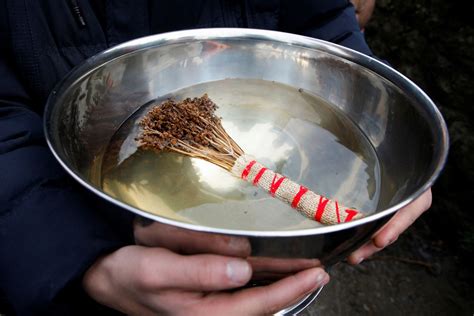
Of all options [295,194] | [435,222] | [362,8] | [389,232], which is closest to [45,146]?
[295,194]

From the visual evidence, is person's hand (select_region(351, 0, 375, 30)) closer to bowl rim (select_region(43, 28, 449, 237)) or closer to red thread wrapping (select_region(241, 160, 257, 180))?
bowl rim (select_region(43, 28, 449, 237))

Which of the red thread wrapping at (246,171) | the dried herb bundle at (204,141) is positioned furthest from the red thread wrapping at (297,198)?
the red thread wrapping at (246,171)

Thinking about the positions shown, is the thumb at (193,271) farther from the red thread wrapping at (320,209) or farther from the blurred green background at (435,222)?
the blurred green background at (435,222)

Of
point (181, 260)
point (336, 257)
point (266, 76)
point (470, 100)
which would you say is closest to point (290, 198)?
point (336, 257)

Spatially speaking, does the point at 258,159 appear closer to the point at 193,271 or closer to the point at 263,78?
the point at 263,78

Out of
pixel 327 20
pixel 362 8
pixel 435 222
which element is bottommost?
pixel 435 222

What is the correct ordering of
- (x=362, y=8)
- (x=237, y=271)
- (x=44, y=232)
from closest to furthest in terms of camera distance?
(x=237, y=271) → (x=44, y=232) → (x=362, y=8)

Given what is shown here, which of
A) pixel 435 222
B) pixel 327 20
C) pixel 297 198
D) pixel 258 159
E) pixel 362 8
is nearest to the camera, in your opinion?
pixel 297 198
